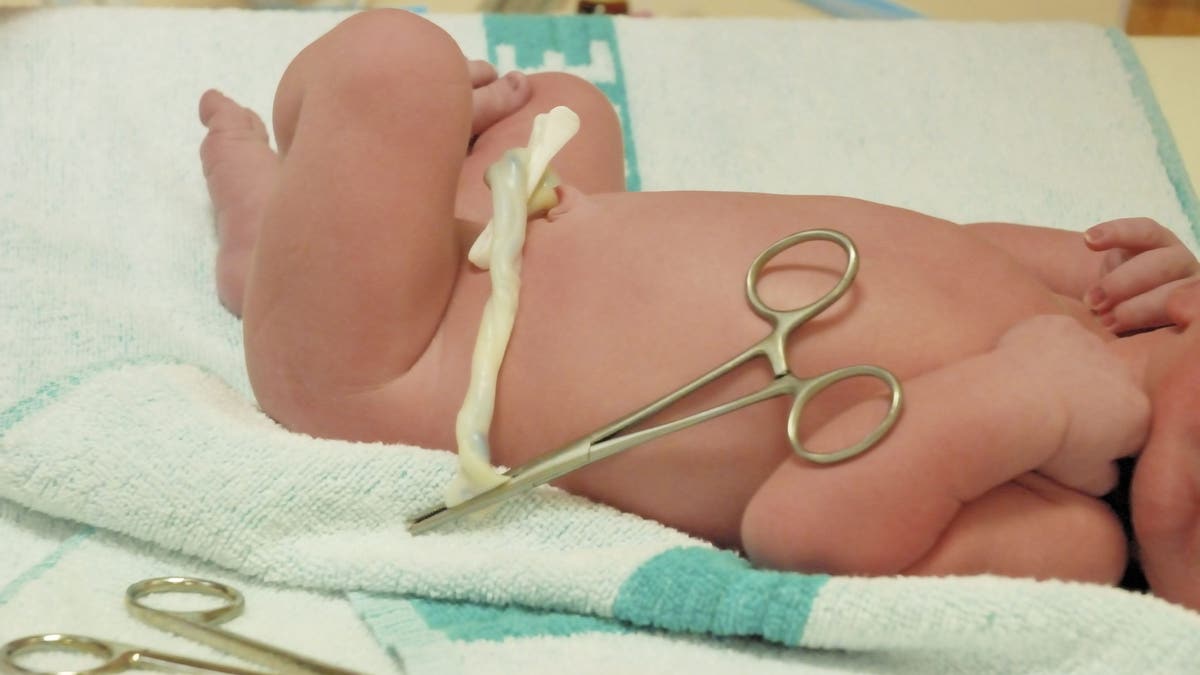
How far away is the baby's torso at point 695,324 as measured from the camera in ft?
2.51

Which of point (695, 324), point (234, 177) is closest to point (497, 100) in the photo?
point (234, 177)

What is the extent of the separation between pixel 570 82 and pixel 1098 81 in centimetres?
63

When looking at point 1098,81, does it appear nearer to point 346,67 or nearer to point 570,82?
point 570,82

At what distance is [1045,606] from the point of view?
65 cm

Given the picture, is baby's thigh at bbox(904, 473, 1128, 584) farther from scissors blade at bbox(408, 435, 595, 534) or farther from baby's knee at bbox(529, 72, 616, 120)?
baby's knee at bbox(529, 72, 616, 120)

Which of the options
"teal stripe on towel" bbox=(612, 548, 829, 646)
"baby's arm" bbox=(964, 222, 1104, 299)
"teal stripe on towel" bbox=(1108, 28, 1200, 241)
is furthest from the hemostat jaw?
"teal stripe on towel" bbox=(1108, 28, 1200, 241)

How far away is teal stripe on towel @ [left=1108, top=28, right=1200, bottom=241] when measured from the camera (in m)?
1.22

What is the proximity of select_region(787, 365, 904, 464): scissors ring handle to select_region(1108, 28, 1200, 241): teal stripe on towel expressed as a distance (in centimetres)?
66

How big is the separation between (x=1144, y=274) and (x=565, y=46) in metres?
0.68

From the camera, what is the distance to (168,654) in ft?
1.98

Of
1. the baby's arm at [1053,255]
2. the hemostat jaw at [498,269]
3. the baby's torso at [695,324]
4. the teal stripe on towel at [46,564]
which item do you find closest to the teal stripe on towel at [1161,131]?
the baby's arm at [1053,255]

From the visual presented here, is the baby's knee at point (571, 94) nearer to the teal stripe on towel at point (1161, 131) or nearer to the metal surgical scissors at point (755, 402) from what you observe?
the metal surgical scissors at point (755, 402)

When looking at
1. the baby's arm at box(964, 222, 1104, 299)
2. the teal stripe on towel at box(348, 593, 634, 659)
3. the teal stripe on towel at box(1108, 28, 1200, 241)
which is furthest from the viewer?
the teal stripe on towel at box(1108, 28, 1200, 241)

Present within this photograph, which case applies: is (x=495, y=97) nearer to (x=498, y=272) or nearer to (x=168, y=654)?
(x=498, y=272)
